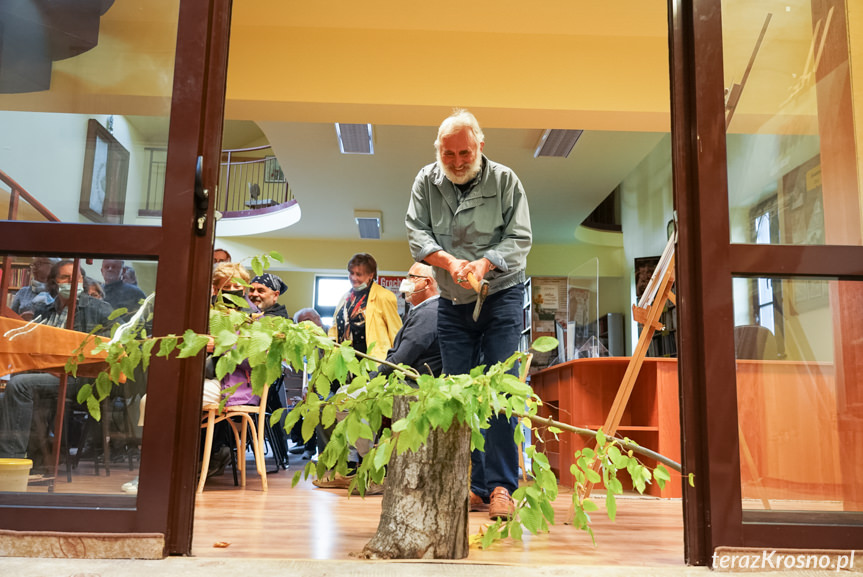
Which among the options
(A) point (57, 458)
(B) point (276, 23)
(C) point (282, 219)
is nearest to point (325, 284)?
(C) point (282, 219)

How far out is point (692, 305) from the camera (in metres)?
1.83

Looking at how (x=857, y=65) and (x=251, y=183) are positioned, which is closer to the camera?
(x=857, y=65)

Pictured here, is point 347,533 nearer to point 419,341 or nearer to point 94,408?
point 94,408

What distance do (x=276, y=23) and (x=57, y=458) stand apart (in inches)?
151

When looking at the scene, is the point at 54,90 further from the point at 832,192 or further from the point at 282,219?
the point at 282,219

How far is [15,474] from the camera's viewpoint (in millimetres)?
1717

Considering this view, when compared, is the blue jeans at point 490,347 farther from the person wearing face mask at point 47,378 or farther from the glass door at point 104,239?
the person wearing face mask at point 47,378

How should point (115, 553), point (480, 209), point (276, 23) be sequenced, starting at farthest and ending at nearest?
point (276, 23) → point (480, 209) → point (115, 553)

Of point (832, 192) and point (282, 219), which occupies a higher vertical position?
point (282, 219)

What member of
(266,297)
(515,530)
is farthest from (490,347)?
(266,297)

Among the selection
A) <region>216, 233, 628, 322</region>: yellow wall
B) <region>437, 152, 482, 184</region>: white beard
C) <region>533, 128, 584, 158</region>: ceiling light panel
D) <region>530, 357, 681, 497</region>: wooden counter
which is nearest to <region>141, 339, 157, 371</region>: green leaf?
<region>437, 152, 482, 184</region>: white beard

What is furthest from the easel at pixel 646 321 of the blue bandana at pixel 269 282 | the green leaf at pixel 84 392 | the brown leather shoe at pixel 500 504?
the blue bandana at pixel 269 282

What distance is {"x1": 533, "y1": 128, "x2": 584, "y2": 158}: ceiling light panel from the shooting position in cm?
664

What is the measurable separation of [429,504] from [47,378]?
0.98 meters
